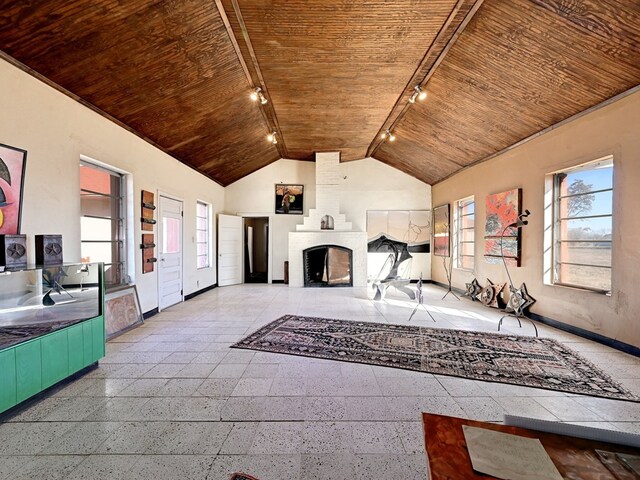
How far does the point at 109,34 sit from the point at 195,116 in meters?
1.93

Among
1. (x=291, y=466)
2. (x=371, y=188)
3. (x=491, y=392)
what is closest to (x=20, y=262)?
(x=291, y=466)

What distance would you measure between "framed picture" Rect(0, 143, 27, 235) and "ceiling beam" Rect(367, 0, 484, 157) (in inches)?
172

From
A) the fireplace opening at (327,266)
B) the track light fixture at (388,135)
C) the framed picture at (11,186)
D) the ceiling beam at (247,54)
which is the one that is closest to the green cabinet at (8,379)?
the framed picture at (11,186)

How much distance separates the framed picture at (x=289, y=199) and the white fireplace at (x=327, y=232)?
70 centimetres

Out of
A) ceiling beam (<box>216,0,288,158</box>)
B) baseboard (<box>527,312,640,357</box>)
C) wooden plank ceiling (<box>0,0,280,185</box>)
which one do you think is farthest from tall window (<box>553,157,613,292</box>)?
wooden plank ceiling (<box>0,0,280,185</box>)

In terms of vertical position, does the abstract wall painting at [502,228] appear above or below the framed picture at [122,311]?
above

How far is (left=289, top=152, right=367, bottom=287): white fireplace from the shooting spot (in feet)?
25.9

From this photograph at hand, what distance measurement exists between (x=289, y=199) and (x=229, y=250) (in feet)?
7.20

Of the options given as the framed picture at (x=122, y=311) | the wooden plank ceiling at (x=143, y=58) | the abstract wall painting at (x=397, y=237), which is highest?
the wooden plank ceiling at (x=143, y=58)

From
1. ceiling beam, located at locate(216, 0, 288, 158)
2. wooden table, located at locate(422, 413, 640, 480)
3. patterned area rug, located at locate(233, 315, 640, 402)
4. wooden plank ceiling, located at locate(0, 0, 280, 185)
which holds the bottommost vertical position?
patterned area rug, located at locate(233, 315, 640, 402)

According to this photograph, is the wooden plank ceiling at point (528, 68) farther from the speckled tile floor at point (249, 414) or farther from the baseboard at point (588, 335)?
the speckled tile floor at point (249, 414)

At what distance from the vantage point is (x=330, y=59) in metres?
3.91

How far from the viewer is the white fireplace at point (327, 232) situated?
791 cm

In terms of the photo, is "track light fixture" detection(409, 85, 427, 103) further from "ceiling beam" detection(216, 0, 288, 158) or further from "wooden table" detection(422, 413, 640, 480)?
"wooden table" detection(422, 413, 640, 480)
